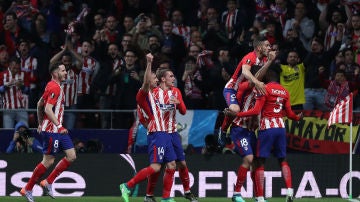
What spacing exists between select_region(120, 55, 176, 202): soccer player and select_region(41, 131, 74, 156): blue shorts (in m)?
1.69

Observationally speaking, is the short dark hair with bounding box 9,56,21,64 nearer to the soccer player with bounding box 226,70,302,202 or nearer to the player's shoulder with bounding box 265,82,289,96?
the soccer player with bounding box 226,70,302,202

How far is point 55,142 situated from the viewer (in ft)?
61.0

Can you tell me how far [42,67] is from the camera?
23.9m

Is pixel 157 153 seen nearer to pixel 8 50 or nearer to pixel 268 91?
pixel 268 91

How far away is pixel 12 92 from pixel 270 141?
7.73 m

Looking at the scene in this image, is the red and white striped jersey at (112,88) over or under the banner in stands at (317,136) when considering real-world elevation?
over

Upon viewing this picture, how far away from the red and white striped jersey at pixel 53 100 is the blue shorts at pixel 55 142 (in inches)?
3.9

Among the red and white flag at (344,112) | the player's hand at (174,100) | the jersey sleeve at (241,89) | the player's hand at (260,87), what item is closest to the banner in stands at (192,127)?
the red and white flag at (344,112)

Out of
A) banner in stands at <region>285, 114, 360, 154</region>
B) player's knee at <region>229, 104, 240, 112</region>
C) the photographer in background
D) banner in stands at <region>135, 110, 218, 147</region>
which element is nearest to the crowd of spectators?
banner in stands at <region>285, 114, 360, 154</region>

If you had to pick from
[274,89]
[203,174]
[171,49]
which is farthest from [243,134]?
[171,49]

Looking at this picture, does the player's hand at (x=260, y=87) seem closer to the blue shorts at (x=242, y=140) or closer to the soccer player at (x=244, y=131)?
the soccer player at (x=244, y=131)

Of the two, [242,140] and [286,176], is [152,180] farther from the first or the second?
[286,176]

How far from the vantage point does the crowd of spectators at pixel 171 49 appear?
22844 mm

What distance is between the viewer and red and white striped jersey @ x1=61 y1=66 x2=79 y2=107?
76.3ft
